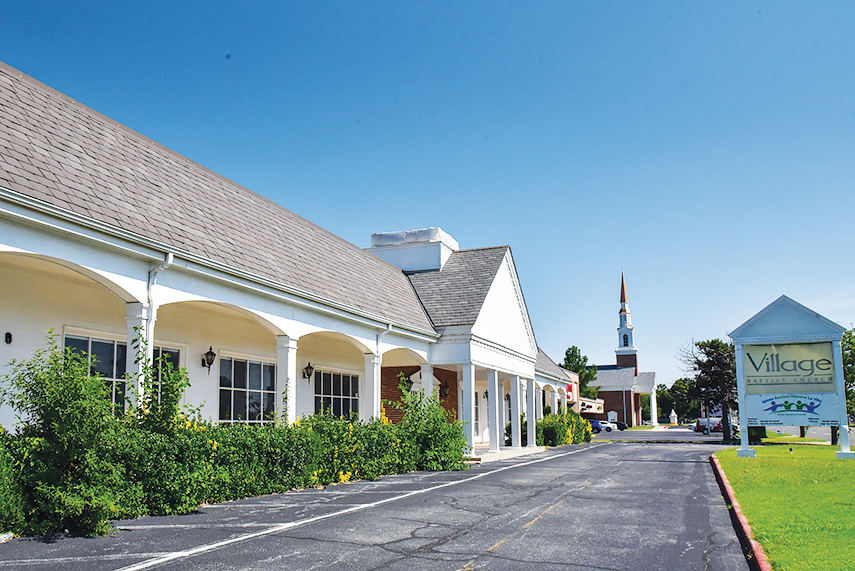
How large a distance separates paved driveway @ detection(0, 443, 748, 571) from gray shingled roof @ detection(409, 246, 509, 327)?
9399 millimetres

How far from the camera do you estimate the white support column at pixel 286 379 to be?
1362 cm

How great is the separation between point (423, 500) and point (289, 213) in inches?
378

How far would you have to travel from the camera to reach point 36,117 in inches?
429

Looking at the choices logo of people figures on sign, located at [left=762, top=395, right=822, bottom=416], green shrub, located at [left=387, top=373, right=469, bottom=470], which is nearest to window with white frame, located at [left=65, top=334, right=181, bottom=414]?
green shrub, located at [left=387, top=373, right=469, bottom=470]

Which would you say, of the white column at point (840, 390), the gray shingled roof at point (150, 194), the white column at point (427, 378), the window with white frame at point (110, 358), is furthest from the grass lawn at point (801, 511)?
the window with white frame at point (110, 358)

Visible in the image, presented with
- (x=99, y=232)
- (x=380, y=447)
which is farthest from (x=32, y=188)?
(x=380, y=447)

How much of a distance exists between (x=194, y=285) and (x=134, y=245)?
1564 millimetres

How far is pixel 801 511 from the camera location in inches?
396

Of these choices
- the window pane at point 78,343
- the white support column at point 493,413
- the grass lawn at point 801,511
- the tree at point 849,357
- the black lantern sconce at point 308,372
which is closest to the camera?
the grass lawn at point 801,511

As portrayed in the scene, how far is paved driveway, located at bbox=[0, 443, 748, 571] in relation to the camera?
Answer: 705 cm

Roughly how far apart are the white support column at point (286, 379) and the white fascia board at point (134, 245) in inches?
34.6

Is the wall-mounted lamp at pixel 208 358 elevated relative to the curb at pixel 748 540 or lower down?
elevated

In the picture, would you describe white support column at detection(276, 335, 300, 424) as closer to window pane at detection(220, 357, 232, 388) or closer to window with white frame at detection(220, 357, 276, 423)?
window with white frame at detection(220, 357, 276, 423)

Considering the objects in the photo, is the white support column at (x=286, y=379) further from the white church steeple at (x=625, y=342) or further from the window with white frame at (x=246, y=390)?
the white church steeple at (x=625, y=342)
